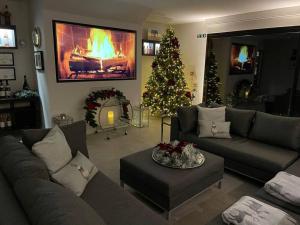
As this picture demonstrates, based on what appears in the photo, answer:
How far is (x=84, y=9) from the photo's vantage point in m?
4.16

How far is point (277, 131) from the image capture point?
3016 millimetres

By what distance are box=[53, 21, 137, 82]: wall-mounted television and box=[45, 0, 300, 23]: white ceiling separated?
285 mm

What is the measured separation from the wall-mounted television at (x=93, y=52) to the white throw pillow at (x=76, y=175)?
2681 millimetres

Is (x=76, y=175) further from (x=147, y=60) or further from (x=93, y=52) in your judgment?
(x=147, y=60)

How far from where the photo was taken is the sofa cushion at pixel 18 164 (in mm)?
1485

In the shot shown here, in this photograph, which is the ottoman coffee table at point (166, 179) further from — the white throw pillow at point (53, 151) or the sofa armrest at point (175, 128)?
the sofa armrest at point (175, 128)

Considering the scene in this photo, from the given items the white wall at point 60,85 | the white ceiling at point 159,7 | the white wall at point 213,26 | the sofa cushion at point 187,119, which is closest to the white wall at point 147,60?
the white wall at point 213,26

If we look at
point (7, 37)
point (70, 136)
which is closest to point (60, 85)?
point (7, 37)

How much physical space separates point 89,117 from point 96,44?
1508 mm

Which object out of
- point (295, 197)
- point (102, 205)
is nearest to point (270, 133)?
point (295, 197)

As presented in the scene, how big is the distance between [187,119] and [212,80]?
266cm

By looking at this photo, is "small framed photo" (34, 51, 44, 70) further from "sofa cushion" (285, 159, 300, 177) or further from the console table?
"sofa cushion" (285, 159, 300, 177)

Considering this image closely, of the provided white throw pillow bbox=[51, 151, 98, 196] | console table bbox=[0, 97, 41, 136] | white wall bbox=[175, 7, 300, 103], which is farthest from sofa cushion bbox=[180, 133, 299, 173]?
console table bbox=[0, 97, 41, 136]

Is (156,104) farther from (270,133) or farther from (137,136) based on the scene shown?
(270,133)
